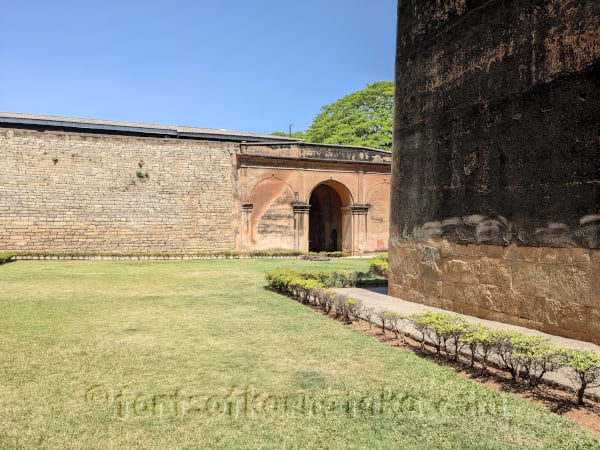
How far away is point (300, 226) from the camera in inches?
982

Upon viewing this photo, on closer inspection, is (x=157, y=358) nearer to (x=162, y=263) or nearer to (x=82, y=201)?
(x=162, y=263)

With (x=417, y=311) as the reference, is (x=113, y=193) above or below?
above

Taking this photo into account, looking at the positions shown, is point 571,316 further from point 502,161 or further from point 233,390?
point 233,390

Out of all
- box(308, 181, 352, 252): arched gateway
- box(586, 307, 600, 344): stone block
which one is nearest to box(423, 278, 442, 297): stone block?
box(586, 307, 600, 344): stone block

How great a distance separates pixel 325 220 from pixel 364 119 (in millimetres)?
13294

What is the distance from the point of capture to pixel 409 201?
30.8ft

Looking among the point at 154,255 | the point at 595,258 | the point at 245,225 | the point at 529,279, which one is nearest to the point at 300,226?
the point at 245,225

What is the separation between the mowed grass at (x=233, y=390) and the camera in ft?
11.6

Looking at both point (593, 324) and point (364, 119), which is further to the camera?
point (364, 119)

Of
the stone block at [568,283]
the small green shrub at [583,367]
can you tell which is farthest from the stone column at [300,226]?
the small green shrub at [583,367]

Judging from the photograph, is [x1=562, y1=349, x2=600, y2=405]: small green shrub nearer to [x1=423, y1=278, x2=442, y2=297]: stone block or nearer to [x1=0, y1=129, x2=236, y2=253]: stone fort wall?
[x1=423, y1=278, x2=442, y2=297]: stone block

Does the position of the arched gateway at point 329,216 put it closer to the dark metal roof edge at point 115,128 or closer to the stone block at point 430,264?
the dark metal roof edge at point 115,128

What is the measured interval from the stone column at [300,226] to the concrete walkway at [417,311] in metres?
13.4

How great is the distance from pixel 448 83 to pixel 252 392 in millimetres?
6564
